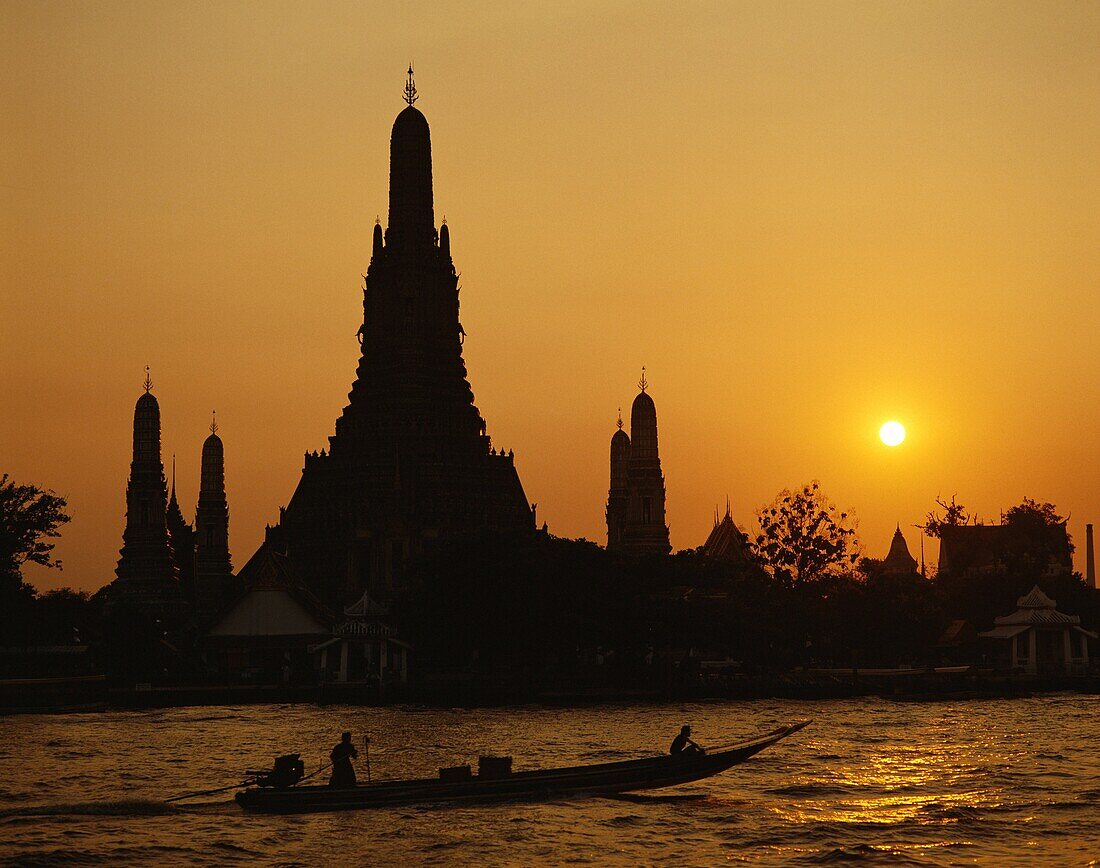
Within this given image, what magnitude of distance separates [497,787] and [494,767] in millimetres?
451

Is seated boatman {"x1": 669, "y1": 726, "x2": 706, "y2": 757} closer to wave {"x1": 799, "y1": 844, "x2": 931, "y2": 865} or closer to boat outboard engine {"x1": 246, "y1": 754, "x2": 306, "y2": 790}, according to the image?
wave {"x1": 799, "y1": 844, "x2": 931, "y2": 865}

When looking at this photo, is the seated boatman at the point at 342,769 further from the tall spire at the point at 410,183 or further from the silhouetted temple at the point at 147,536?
the tall spire at the point at 410,183

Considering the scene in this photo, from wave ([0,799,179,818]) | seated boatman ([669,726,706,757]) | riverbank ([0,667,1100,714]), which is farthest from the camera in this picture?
riverbank ([0,667,1100,714])

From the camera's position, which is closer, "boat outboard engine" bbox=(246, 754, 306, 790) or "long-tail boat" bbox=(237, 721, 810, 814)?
"long-tail boat" bbox=(237, 721, 810, 814)

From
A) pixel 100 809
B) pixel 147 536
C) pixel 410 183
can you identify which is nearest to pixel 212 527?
pixel 147 536

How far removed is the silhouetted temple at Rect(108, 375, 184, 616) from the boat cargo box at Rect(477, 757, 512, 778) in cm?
7969

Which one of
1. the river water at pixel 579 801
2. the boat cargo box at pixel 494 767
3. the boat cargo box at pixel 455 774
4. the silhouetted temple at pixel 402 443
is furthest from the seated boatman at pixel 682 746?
the silhouetted temple at pixel 402 443

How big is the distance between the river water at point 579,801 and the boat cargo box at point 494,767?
38.6 inches

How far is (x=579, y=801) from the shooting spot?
147ft

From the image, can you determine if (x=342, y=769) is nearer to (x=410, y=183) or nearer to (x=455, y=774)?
(x=455, y=774)

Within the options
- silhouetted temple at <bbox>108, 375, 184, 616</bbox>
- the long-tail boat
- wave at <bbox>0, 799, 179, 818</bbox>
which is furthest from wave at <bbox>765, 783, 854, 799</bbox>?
silhouetted temple at <bbox>108, 375, 184, 616</bbox>

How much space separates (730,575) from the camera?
104 m

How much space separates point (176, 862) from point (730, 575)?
219 feet

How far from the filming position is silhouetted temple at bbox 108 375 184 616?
120m
